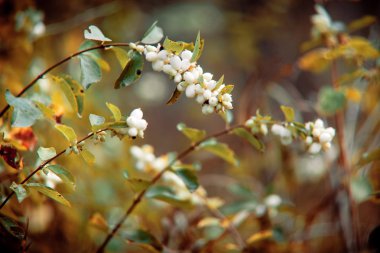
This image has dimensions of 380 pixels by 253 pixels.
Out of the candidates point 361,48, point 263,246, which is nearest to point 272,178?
point 263,246

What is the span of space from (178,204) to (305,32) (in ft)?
4.67

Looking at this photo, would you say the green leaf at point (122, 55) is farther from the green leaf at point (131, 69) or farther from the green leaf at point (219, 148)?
the green leaf at point (219, 148)

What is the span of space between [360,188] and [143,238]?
52 centimetres

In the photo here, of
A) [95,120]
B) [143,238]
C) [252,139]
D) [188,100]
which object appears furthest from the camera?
[188,100]

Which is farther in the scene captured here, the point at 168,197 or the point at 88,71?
the point at 168,197

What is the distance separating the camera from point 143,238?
0.77 metres

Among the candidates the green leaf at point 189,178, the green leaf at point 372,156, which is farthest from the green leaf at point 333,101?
the green leaf at point 189,178

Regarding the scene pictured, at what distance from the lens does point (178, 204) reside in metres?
0.77

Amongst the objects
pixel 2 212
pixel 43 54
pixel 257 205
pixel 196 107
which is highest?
pixel 196 107

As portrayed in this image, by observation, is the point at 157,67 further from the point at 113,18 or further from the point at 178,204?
the point at 113,18

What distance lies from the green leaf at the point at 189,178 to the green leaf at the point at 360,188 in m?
0.42

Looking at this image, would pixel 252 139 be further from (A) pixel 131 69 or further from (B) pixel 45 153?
(B) pixel 45 153

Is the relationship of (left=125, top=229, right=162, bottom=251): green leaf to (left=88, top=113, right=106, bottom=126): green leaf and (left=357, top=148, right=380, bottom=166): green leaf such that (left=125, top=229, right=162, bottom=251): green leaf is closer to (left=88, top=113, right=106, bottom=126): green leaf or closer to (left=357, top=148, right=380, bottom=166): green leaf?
(left=88, top=113, right=106, bottom=126): green leaf

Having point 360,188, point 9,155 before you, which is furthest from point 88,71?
point 360,188
